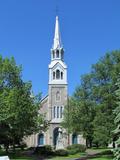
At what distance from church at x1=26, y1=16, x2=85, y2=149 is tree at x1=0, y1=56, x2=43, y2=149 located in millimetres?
27899

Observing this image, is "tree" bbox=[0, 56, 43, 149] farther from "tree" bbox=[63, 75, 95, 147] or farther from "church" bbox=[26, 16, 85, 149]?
"church" bbox=[26, 16, 85, 149]

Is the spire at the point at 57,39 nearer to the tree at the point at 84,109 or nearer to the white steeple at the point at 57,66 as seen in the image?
the white steeple at the point at 57,66

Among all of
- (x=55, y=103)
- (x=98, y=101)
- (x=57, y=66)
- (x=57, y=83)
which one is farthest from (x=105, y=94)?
(x=57, y=66)

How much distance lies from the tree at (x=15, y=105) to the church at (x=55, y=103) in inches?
1098

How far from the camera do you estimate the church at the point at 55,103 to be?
2968 inches

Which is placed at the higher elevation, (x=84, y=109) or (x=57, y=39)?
(x=57, y=39)

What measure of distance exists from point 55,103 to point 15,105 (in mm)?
36895

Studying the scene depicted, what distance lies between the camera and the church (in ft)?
247

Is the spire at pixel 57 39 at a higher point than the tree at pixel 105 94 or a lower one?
higher

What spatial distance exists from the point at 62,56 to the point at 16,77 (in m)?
38.5

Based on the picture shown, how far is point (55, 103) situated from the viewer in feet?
254

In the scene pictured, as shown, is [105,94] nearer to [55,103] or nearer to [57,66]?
[55,103]

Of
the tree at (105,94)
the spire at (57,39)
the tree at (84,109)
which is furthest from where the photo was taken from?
the spire at (57,39)

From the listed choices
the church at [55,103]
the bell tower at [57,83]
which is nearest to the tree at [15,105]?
the church at [55,103]
